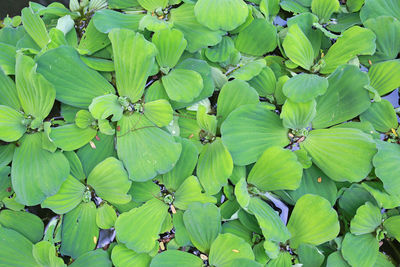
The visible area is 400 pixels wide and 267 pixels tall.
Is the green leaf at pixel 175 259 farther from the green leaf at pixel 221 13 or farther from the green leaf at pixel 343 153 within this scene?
the green leaf at pixel 221 13

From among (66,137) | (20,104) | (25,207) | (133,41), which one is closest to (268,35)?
(133,41)

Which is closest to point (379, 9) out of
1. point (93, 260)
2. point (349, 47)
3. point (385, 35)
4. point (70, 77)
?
point (385, 35)

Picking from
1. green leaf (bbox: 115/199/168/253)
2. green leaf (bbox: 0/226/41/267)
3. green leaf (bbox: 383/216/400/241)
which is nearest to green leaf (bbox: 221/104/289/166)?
green leaf (bbox: 115/199/168/253)

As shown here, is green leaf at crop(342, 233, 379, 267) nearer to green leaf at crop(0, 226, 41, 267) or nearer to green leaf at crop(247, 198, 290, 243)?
green leaf at crop(247, 198, 290, 243)

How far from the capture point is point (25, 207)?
1180mm

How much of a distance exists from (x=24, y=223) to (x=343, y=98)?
4.02 ft

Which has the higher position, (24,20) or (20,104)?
(24,20)

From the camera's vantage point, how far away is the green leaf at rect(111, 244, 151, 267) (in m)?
1.08

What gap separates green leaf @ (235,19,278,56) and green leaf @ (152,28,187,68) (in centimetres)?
27

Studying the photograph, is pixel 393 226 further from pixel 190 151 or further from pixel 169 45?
pixel 169 45

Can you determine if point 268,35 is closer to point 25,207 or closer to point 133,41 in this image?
point 133,41

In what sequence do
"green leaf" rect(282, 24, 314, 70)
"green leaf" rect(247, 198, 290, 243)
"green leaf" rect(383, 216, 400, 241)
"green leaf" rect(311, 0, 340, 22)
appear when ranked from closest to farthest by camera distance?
"green leaf" rect(247, 198, 290, 243) → "green leaf" rect(383, 216, 400, 241) → "green leaf" rect(282, 24, 314, 70) → "green leaf" rect(311, 0, 340, 22)

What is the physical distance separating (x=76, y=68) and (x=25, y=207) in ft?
1.76

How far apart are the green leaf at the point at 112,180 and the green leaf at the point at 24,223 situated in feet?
0.88
